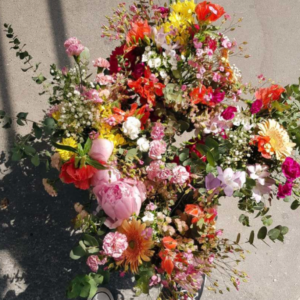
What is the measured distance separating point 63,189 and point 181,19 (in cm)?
81

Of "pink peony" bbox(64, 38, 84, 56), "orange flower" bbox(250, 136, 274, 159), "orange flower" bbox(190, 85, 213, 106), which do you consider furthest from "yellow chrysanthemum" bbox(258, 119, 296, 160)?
"pink peony" bbox(64, 38, 84, 56)

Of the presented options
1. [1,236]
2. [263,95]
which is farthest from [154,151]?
[1,236]

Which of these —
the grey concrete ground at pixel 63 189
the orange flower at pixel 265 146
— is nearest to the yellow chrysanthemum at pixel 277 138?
the orange flower at pixel 265 146

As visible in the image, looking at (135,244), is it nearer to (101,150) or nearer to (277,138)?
(101,150)

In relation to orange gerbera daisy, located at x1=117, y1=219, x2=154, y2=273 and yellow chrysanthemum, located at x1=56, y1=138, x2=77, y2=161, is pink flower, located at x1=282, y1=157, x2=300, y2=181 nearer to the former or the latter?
orange gerbera daisy, located at x1=117, y1=219, x2=154, y2=273

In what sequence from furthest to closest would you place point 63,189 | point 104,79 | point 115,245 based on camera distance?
point 63,189, point 104,79, point 115,245

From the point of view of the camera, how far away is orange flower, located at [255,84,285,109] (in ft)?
2.76

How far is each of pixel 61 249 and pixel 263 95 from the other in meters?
0.94

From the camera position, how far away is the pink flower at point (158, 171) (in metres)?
0.77

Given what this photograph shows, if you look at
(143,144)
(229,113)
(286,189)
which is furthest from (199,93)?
(286,189)

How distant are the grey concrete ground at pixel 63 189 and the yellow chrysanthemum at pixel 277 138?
2.03 feet

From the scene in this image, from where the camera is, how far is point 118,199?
2.37 feet

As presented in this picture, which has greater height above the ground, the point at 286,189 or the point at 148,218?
the point at 286,189

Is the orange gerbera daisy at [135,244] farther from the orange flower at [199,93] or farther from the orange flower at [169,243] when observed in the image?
the orange flower at [199,93]
